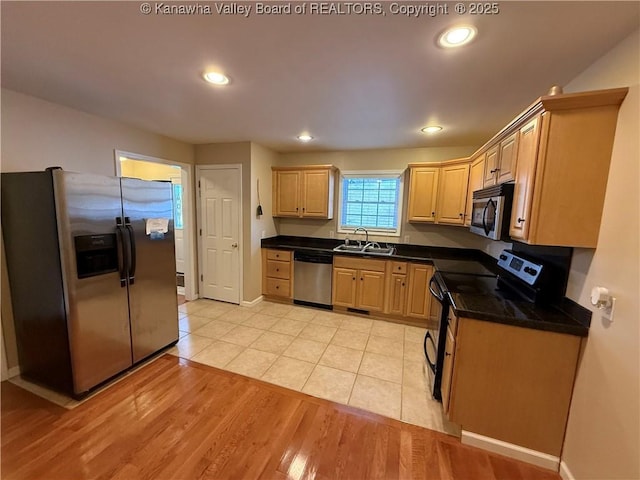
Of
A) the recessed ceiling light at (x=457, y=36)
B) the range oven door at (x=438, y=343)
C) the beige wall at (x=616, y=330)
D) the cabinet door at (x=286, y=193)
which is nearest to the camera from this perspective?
the beige wall at (x=616, y=330)

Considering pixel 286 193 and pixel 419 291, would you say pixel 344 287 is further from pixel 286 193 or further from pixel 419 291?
pixel 286 193

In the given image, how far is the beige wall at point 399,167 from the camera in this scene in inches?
147

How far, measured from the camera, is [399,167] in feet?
13.0

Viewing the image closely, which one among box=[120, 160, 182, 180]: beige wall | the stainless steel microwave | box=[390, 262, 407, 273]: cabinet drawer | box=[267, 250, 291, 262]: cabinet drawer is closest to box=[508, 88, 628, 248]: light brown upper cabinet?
the stainless steel microwave

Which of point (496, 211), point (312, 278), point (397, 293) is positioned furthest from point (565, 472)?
point (312, 278)

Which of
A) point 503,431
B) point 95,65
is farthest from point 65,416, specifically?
point 503,431

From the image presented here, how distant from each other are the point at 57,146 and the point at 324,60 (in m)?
2.54

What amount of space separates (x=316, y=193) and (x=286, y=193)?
517 mm

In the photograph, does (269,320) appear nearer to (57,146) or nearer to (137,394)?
(137,394)

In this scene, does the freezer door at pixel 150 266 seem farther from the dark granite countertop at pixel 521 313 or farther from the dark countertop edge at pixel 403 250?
the dark granite countertop at pixel 521 313

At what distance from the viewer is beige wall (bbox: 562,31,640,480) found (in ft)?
3.84

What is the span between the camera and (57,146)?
93.9 inches

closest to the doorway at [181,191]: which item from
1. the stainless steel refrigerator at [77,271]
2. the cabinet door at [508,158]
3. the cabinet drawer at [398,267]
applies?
the stainless steel refrigerator at [77,271]

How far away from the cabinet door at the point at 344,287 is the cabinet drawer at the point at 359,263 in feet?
0.21
